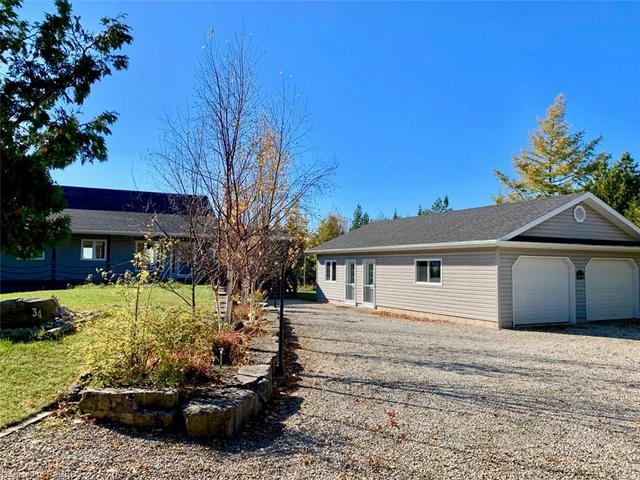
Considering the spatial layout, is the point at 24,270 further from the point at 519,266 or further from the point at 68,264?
the point at 519,266

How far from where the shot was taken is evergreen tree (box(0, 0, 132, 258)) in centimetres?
246

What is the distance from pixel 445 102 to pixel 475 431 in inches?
594

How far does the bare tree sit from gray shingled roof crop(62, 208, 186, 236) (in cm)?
1070

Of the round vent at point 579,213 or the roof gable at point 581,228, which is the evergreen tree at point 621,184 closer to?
the roof gable at point 581,228

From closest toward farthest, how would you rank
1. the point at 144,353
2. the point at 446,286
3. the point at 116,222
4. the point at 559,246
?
1. the point at 144,353
2. the point at 559,246
3. the point at 446,286
4. the point at 116,222

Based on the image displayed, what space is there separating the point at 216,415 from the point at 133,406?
33.2 inches

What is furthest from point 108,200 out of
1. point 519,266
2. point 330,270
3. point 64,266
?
point 519,266

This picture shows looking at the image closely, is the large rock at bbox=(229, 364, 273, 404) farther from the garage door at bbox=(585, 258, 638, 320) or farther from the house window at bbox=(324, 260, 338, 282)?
the house window at bbox=(324, 260, 338, 282)

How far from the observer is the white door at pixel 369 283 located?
16828 millimetres

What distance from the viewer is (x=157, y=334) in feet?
15.2

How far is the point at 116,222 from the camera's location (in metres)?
20.2

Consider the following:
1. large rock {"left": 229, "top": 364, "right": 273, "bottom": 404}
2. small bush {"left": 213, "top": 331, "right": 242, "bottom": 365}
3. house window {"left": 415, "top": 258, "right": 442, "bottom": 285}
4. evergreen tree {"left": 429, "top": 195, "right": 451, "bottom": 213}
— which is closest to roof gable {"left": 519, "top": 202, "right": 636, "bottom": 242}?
house window {"left": 415, "top": 258, "right": 442, "bottom": 285}

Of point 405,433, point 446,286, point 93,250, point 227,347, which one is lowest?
point 405,433

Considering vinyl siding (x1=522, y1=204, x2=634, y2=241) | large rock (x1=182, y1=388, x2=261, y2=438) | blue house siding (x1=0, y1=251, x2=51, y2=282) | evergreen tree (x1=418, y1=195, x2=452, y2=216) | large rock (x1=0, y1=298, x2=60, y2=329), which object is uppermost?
evergreen tree (x1=418, y1=195, x2=452, y2=216)
